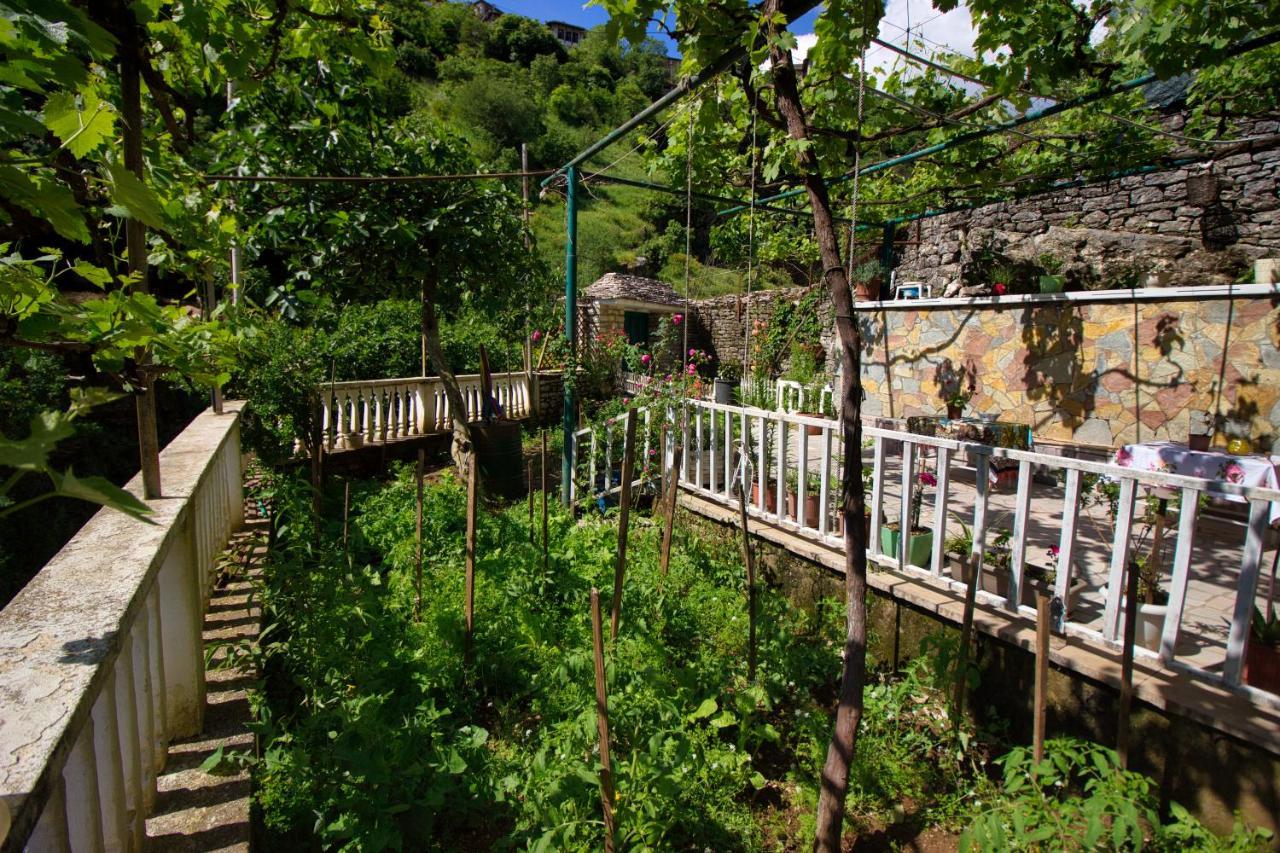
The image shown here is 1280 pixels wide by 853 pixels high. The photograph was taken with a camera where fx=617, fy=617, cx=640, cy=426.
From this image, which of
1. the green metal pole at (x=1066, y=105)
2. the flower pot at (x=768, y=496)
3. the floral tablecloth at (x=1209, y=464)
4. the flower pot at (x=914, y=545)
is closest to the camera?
the green metal pole at (x=1066, y=105)

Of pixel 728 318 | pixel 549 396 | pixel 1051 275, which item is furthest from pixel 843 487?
pixel 728 318

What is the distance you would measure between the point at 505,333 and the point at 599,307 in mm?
4623

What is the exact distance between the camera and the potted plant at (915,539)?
3.35 m

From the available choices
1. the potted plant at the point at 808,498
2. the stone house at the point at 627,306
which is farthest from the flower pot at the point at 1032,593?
the stone house at the point at 627,306

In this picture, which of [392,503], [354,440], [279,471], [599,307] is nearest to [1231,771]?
[392,503]

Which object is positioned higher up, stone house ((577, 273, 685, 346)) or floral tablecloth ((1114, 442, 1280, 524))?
stone house ((577, 273, 685, 346))

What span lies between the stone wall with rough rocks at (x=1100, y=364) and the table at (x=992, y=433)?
46.6 inches

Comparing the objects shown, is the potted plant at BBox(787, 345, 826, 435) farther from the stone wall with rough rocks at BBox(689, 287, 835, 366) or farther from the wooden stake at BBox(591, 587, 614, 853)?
the wooden stake at BBox(591, 587, 614, 853)

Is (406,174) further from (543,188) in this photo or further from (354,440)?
(354,440)

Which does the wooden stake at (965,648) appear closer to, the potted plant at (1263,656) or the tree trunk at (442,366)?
the potted plant at (1263,656)

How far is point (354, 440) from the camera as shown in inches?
267

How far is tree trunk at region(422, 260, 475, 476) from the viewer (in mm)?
5211

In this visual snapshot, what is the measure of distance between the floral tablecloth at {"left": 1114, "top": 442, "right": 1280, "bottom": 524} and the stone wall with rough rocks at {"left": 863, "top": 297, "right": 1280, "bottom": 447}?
150cm

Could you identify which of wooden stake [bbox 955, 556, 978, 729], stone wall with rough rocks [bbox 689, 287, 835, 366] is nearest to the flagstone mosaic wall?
stone wall with rough rocks [bbox 689, 287, 835, 366]
